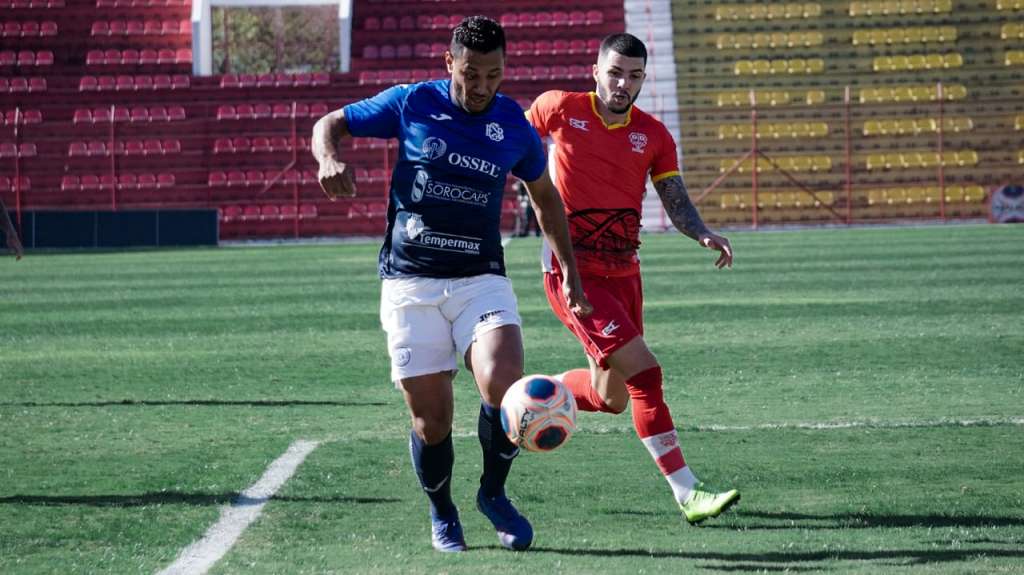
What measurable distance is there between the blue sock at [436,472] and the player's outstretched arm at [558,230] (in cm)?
82

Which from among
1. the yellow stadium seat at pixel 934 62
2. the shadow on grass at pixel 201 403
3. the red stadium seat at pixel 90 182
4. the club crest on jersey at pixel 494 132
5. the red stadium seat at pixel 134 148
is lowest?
the shadow on grass at pixel 201 403

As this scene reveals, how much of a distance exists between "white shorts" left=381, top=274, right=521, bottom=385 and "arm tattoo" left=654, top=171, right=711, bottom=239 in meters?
1.48

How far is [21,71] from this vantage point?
37.9 meters

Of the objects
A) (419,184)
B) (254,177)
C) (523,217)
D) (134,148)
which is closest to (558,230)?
(419,184)

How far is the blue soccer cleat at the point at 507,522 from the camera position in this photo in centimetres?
546

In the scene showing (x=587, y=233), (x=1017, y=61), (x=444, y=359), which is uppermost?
(x=1017, y=61)

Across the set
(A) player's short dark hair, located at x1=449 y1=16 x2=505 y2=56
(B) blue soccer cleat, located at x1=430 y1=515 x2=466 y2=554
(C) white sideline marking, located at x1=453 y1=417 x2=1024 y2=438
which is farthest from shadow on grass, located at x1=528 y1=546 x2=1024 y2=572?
(C) white sideline marking, located at x1=453 y1=417 x2=1024 y2=438

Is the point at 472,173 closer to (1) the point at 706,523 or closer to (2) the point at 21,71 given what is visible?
(1) the point at 706,523

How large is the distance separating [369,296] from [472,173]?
12.3 metres

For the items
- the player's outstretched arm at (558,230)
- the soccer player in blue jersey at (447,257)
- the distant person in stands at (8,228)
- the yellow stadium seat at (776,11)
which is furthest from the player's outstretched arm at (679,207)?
the yellow stadium seat at (776,11)

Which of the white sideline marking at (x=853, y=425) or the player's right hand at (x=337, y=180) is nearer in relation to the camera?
the player's right hand at (x=337, y=180)

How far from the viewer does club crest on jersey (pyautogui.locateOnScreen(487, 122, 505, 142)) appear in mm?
5629

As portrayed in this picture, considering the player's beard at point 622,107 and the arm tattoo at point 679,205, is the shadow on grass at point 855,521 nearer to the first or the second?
the arm tattoo at point 679,205

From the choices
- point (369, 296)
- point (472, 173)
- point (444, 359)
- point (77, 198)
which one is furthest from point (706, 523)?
point (77, 198)
